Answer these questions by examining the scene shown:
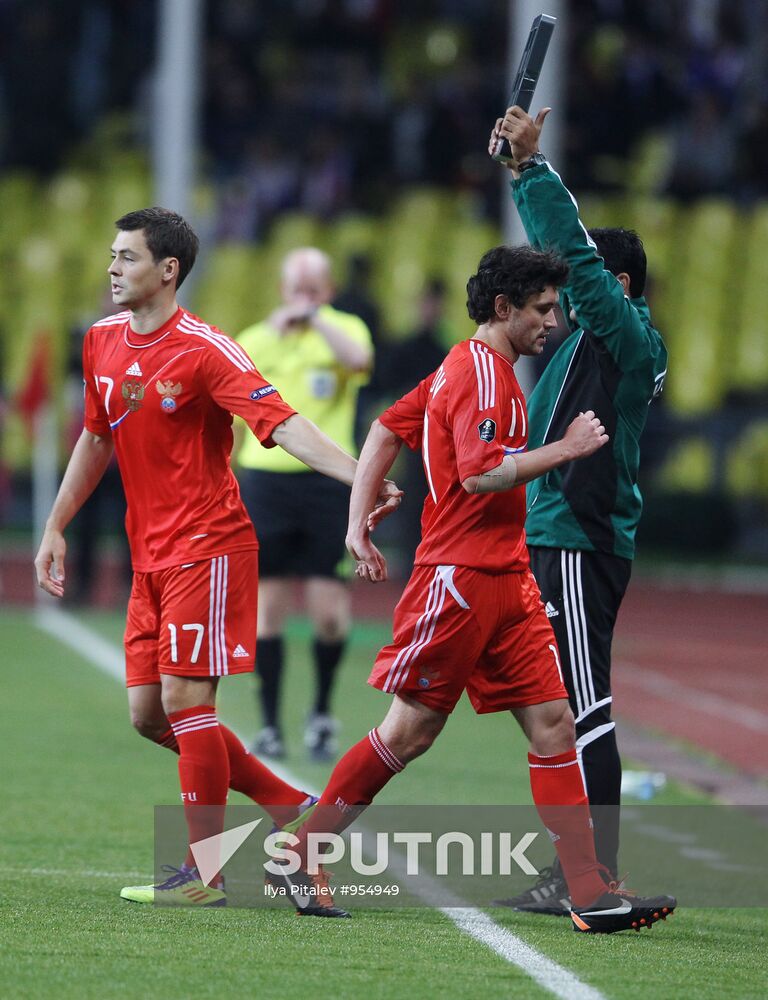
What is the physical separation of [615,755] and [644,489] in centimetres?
1525

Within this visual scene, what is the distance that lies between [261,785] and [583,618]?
1.14 metres

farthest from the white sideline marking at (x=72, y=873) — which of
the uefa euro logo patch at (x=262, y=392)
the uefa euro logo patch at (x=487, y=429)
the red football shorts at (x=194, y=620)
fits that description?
the uefa euro logo patch at (x=487, y=429)

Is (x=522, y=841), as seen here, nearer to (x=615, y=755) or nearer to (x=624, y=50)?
(x=615, y=755)

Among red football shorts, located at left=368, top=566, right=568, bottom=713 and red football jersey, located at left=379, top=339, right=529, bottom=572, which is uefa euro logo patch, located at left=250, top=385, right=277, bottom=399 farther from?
red football shorts, located at left=368, top=566, right=568, bottom=713

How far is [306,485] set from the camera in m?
9.36

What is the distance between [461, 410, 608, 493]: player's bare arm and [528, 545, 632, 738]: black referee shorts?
672mm

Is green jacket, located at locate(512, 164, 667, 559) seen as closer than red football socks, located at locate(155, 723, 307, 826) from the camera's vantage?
Yes

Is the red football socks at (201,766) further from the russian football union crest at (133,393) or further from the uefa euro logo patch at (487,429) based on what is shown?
the uefa euro logo patch at (487,429)

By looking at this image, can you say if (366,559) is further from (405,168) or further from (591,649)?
(405,168)

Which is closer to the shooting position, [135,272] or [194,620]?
[194,620]

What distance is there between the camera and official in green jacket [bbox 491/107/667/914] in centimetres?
591

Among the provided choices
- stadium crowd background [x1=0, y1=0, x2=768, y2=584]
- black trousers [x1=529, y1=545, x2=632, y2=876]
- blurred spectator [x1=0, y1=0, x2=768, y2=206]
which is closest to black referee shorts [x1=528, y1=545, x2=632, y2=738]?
black trousers [x1=529, y1=545, x2=632, y2=876]

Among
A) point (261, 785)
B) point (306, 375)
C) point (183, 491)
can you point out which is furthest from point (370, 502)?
point (306, 375)

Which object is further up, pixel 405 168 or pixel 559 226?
pixel 405 168
